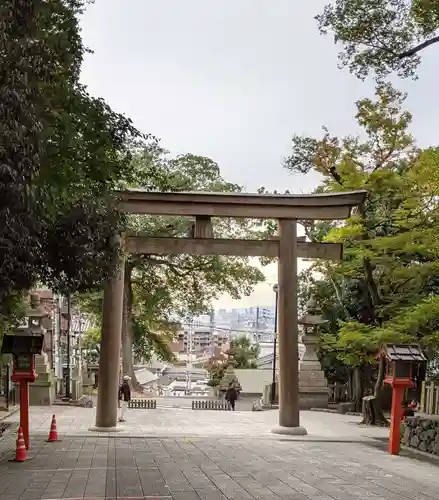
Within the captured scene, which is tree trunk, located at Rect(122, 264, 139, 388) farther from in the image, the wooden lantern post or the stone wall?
the wooden lantern post

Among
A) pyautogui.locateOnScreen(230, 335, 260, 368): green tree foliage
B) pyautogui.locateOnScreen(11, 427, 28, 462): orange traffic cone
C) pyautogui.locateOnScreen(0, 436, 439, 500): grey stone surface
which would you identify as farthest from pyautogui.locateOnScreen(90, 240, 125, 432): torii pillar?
pyautogui.locateOnScreen(230, 335, 260, 368): green tree foliage

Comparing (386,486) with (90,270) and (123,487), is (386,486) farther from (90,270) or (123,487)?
(90,270)

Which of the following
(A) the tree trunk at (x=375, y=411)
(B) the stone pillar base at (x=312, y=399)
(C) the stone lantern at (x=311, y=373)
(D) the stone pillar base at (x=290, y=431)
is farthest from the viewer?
(C) the stone lantern at (x=311, y=373)

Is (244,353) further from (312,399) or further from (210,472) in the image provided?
(210,472)

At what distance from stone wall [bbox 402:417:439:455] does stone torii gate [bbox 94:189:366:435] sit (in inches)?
120

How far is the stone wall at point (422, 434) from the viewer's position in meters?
15.1

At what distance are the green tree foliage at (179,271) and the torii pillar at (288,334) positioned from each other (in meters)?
13.6

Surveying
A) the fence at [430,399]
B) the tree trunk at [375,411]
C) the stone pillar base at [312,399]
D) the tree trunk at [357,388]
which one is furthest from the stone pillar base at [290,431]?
the tree trunk at [357,388]

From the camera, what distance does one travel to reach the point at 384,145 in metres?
23.7

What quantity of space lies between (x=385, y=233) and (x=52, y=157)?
1525cm

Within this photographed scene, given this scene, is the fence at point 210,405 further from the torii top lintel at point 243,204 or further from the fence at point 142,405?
the torii top lintel at point 243,204

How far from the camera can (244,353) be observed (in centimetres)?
6369

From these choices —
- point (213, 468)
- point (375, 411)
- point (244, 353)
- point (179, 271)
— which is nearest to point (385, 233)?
point (375, 411)

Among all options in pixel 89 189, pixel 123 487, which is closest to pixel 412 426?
pixel 123 487
